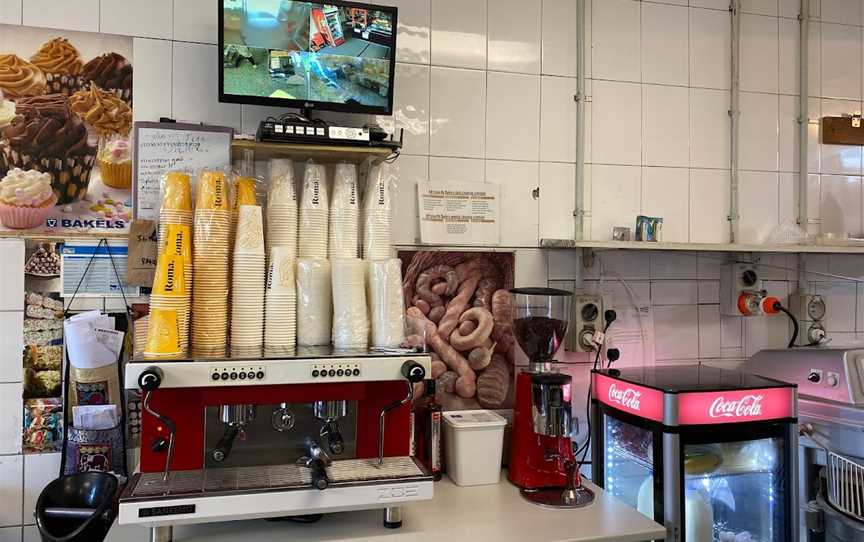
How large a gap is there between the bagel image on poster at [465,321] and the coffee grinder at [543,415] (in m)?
0.15

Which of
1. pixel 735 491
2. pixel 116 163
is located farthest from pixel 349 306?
pixel 735 491

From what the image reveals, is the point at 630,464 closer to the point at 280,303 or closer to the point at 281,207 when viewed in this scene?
the point at 280,303

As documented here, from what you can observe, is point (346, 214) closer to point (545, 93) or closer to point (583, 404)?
point (545, 93)

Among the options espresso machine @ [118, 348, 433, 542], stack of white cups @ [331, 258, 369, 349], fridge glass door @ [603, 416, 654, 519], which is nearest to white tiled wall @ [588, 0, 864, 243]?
fridge glass door @ [603, 416, 654, 519]

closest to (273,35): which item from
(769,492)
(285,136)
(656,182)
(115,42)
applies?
(285,136)

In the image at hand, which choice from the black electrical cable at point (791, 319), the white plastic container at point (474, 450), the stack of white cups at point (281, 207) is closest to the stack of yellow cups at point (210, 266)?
the stack of white cups at point (281, 207)

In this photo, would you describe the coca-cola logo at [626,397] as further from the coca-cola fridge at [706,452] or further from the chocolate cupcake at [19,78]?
the chocolate cupcake at [19,78]

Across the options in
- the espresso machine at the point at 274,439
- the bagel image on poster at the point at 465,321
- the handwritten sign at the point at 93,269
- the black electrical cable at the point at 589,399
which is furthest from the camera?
the black electrical cable at the point at 589,399

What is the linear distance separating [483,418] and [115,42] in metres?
1.64

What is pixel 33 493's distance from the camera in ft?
6.21

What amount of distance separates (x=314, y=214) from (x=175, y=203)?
376mm

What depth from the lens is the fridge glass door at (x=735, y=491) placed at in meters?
1.90

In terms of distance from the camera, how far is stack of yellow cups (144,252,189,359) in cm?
150

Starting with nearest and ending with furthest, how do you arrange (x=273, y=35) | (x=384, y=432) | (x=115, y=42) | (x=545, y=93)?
1. (x=384, y=432)
2. (x=273, y=35)
3. (x=115, y=42)
4. (x=545, y=93)
